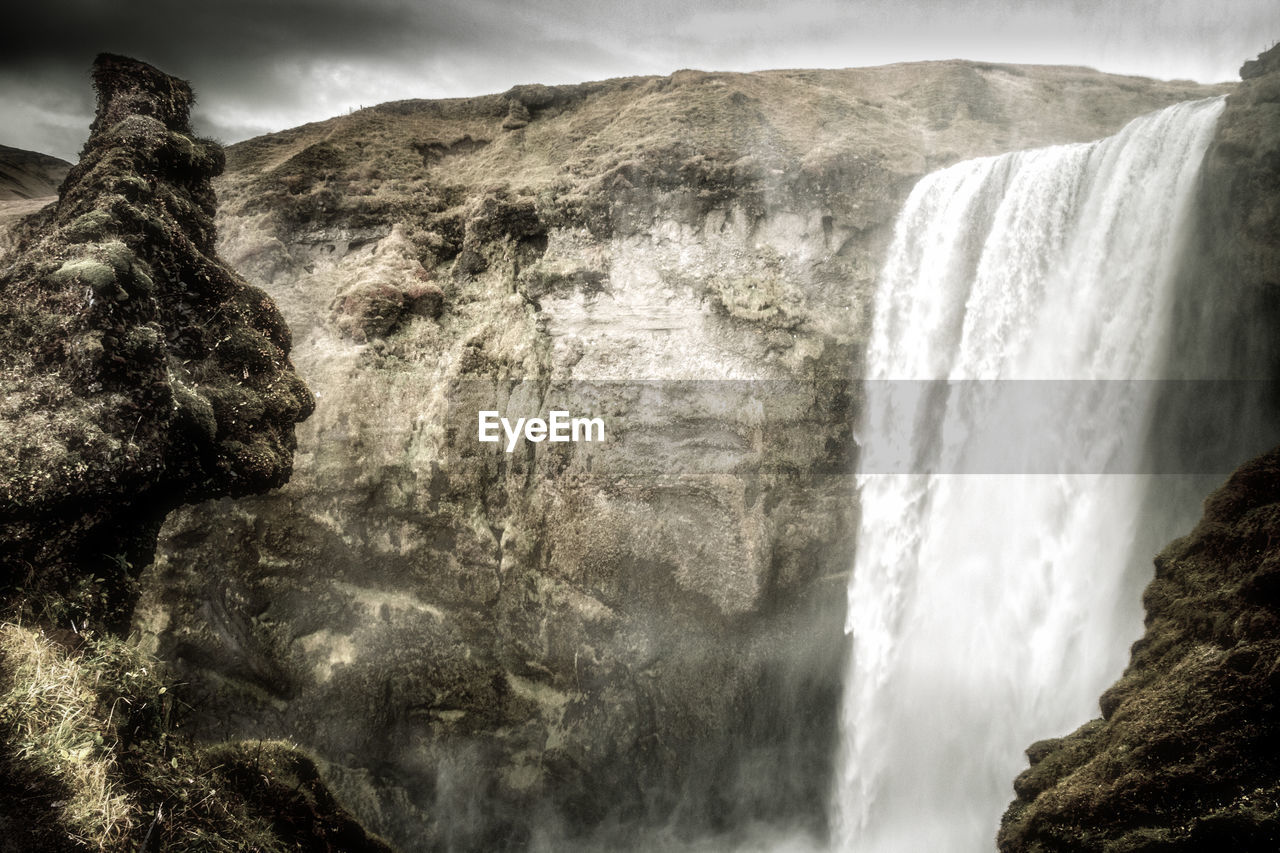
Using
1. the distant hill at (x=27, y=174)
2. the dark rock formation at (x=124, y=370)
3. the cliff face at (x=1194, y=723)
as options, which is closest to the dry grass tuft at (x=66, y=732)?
the dark rock formation at (x=124, y=370)

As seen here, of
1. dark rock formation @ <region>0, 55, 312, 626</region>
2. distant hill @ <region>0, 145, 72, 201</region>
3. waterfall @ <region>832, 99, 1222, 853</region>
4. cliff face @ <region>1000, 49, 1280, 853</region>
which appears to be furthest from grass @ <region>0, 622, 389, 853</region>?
distant hill @ <region>0, 145, 72, 201</region>

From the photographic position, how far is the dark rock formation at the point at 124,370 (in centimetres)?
525

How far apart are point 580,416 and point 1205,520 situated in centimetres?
994

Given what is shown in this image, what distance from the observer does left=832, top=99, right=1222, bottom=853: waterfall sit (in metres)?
10.2

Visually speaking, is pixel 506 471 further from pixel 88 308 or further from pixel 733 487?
pixel 88 308

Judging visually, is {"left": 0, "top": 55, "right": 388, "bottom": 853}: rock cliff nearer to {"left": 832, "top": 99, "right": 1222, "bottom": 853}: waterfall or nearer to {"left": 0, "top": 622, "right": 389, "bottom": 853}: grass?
{"left": 0, "top": 622, "right": 389, "bottom": 853}: grass

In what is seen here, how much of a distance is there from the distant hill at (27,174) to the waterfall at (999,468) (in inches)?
953

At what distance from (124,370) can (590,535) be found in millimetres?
8668

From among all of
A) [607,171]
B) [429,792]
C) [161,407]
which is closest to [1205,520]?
[161,407]

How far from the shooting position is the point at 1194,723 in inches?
204

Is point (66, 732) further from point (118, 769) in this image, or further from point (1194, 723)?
point (1194, 723)

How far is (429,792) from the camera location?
1357 cm

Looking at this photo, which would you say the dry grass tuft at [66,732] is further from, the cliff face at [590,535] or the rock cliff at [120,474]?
the cliff face at [590,535]

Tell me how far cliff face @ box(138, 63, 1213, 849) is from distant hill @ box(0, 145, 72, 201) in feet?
43.1
